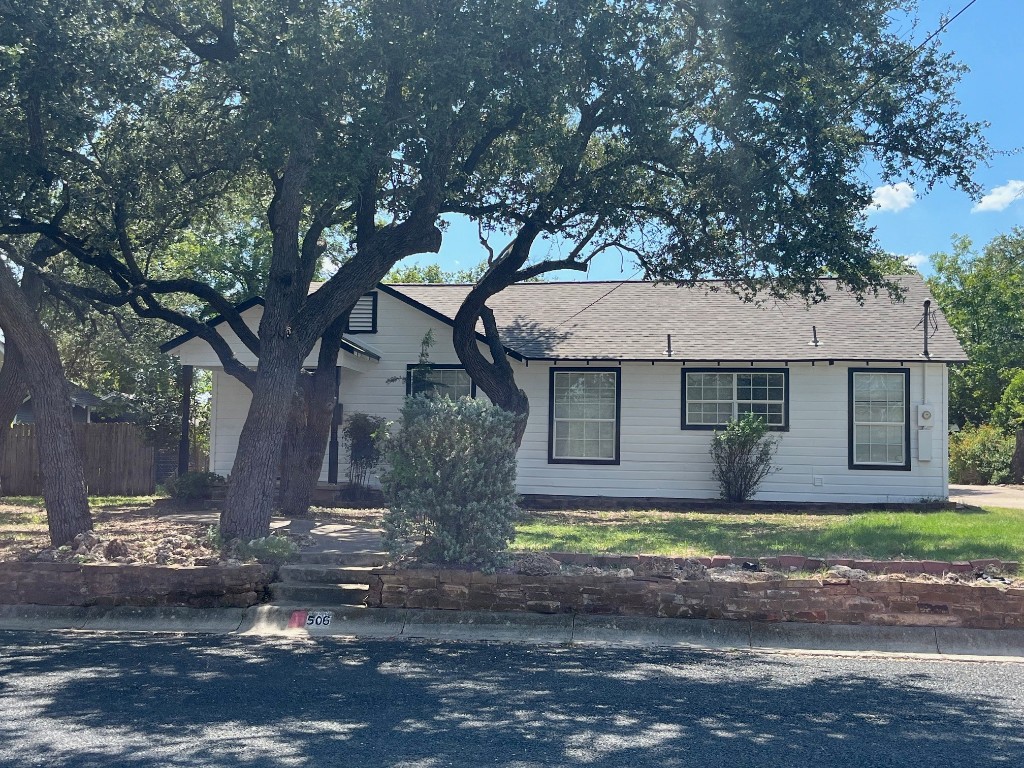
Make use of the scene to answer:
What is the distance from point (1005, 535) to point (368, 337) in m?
11.6

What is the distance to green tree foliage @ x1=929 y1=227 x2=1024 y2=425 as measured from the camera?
104ft

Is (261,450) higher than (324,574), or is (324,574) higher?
(261,450)

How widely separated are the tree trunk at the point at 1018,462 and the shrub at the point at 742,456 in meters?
10.3

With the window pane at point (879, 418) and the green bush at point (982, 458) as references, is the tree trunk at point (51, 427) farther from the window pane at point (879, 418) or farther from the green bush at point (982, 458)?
the green bush at point (982, 458)

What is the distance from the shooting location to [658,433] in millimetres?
18281

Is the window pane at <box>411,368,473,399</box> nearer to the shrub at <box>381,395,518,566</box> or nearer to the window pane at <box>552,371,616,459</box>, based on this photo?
the window pane at <box>552,371,616,459</box>

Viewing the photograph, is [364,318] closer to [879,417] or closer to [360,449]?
[360,449]

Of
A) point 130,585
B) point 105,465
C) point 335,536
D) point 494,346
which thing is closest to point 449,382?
point 494,346

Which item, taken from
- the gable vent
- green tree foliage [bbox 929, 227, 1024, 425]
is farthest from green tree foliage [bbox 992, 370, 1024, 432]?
the gable vent

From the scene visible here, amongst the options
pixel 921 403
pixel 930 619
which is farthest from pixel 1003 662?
pixel 921 403

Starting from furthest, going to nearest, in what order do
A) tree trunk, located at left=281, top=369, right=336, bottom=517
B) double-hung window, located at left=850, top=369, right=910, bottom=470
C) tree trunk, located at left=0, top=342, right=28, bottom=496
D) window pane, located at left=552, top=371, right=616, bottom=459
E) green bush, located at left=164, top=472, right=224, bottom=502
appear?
window pane, located at left=552, top=371, right=616, bottom=459, double-hung window, located at left=850, top=369, right=910, bottom=470, green bush, located at left=164, top=472, right=224, bottom=502, tree trunk, located at left=0, top=342, right=28, bottom=496, tree trunk, located at left=281, top=369, right=336, bottom=517

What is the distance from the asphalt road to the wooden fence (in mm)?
11674

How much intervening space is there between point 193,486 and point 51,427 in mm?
5895

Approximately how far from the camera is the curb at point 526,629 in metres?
8.23
